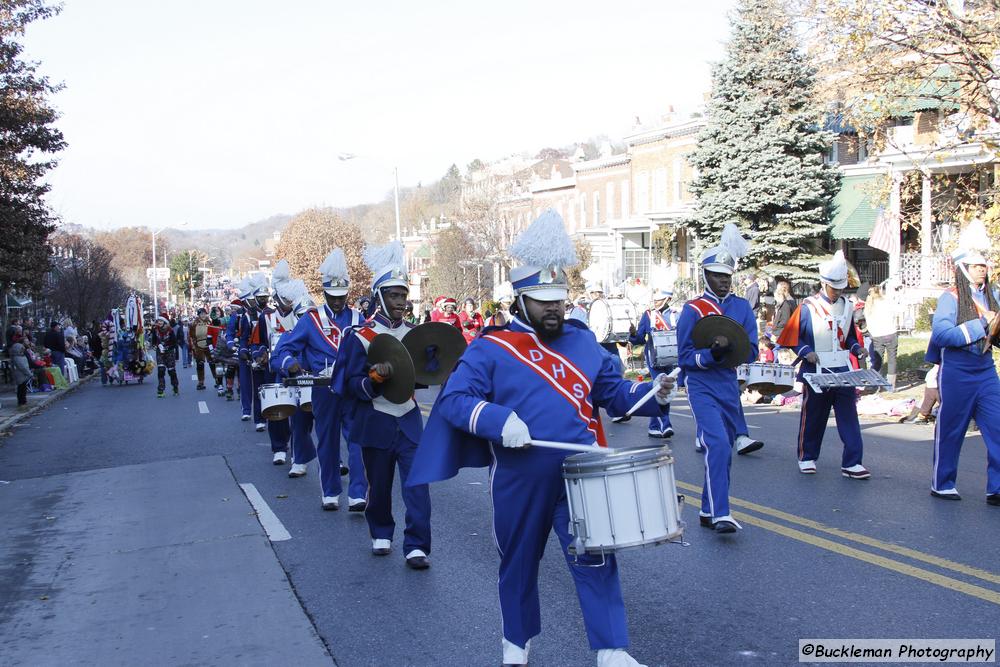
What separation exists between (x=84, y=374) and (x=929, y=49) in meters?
30.7

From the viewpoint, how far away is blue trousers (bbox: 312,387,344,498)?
9383 millimetres

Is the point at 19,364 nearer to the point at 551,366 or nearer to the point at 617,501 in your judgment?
the point at 551,366

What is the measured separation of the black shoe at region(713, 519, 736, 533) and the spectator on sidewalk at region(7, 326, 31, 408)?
1900cm

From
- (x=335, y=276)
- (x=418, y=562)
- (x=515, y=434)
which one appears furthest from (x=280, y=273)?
(x=515, y=434)

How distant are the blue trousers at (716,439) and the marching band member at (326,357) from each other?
3.18 metres

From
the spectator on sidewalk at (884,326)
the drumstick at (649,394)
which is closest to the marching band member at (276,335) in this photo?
the drumstick at (649,394)

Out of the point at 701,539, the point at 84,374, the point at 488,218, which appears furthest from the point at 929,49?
the point at 488,218

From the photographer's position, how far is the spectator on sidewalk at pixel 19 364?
22.3m

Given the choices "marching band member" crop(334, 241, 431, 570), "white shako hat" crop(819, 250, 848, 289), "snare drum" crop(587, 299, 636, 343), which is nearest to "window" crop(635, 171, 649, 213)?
"snare drum" crop(587, 299, 636, 343)

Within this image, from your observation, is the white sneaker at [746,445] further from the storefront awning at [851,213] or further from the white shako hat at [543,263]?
the storefront awning at [851,213]

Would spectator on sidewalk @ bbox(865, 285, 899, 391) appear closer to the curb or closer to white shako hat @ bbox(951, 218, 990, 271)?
white shako hat @ bbox(951, 218, 990, 271)

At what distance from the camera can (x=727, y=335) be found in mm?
7496

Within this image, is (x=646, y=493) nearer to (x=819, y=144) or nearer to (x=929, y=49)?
(x=929, y=49)

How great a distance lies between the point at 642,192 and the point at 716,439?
40.5 metres
